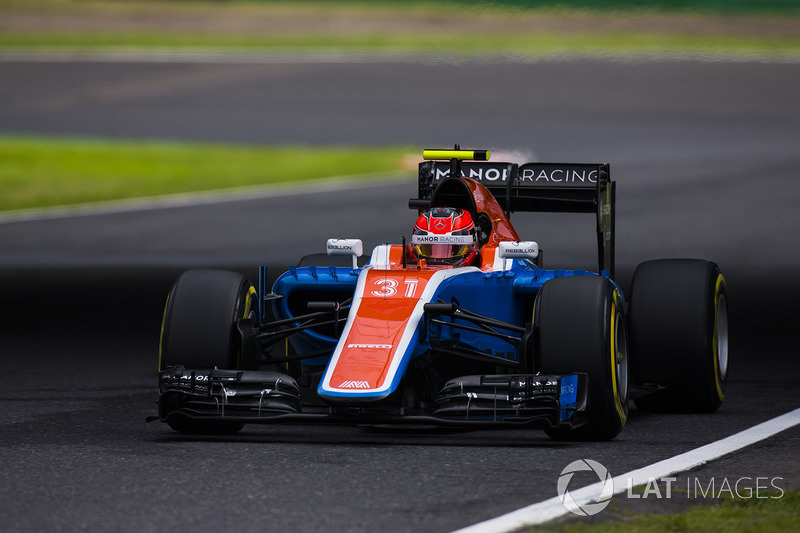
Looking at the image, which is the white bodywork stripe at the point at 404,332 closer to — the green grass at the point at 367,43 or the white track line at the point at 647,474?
the white track line at the point at 647,474

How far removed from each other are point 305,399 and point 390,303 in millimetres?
874

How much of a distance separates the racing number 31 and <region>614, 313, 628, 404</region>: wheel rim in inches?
47.1

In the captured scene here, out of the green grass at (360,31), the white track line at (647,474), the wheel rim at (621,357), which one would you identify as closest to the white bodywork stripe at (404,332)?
the wheel rim at (621,357)

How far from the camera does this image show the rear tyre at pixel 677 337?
10070mm

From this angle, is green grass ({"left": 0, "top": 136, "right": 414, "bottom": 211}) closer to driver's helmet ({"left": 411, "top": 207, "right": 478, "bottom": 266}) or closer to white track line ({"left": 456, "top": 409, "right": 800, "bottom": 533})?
driver's helmet ({"left": 411, "top": 207, "right": 478, "bottom": 266})

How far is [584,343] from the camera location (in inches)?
347

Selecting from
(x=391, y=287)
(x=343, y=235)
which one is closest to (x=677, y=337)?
(x=391, y=287)

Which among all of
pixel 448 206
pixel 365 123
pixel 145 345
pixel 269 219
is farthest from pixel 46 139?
pixel 448 206

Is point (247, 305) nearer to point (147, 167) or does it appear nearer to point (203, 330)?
point (203, 330)

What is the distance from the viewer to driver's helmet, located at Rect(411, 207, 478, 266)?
1013cm

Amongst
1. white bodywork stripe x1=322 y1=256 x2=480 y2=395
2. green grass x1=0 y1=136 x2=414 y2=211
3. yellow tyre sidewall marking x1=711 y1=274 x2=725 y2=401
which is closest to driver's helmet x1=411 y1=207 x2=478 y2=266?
white bodywork stripe x1=322 y1=256 x2=480 y2=395

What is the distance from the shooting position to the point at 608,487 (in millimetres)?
7543

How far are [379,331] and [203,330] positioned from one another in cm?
107

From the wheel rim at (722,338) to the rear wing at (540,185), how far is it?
3.44 feet
